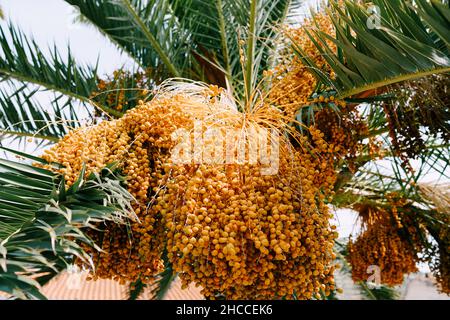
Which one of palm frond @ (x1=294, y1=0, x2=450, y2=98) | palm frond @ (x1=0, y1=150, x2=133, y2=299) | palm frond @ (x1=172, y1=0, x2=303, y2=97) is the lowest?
palm frond @ (x1=0, y1=150, x2=133, y2=299)

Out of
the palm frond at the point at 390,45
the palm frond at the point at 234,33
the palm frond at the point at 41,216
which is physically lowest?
the palm frond at the point at 41,216

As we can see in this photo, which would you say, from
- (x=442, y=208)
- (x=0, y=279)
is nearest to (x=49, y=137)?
(x=0, y=279)

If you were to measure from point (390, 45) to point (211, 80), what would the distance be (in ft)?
5.74

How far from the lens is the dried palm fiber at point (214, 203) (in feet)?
5.60

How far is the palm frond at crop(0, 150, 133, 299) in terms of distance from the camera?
4.22ft

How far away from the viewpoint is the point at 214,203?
71.3 inches

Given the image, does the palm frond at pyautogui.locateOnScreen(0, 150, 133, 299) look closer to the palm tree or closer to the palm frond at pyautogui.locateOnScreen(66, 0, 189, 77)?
the palm tree

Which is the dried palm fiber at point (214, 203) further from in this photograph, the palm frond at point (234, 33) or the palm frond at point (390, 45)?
the palm frond at point (234, 33)

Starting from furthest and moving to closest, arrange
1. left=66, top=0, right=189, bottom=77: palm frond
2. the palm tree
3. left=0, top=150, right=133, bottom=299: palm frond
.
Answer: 1. left=66, top=0, right=189, bottom=77: palm frond
2. the palm tree
3. left=0, top=150, right=133, bottom=299: palm frond

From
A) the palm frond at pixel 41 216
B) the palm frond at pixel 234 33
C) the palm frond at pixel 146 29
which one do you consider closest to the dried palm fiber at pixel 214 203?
the palm frond at pixel 41 216

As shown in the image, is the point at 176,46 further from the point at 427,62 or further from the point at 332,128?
the point at 427,62

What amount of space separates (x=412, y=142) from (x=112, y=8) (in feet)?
9.31

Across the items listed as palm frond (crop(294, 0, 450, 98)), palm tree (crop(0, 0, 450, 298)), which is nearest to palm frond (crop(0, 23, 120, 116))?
palm tree (crop(0, 0, 450, 298))

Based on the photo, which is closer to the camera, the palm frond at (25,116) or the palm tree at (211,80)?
the palm tree at (211,80)
